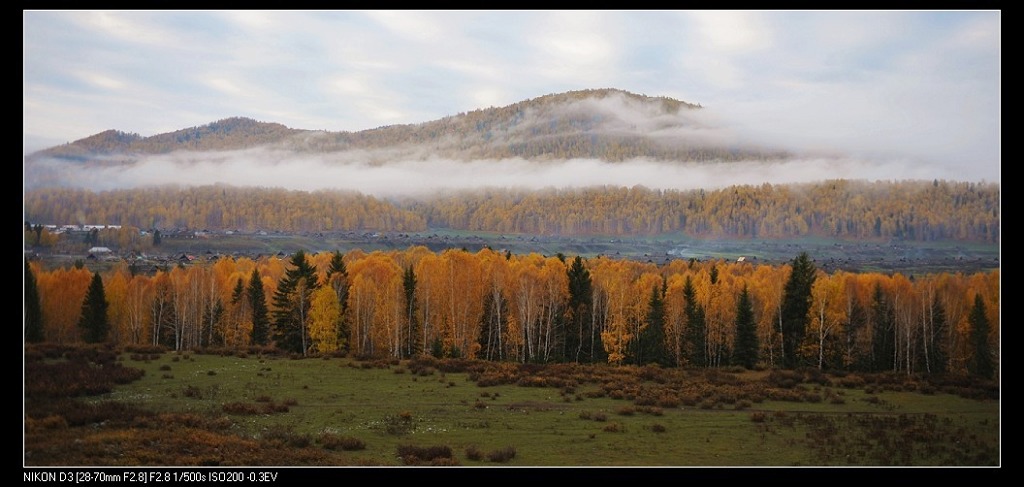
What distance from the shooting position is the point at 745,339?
3525 cm

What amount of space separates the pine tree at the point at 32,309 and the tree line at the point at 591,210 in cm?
300

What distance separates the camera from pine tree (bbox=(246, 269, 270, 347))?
38.2 m

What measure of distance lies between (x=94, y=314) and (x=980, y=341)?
48.3m

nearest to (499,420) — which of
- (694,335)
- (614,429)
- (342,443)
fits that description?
(614,429)

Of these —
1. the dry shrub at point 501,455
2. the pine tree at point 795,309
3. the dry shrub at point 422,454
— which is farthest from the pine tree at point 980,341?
the dry shrub at point 422,454

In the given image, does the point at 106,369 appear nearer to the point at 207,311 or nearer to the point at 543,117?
the point at 207,311

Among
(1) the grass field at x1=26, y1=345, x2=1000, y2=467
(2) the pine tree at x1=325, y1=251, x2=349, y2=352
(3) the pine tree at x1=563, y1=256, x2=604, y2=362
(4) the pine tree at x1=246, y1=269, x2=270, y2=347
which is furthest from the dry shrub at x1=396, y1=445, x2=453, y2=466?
(4) the pine tree at x1=246, y1=269, x2=270, y2=347

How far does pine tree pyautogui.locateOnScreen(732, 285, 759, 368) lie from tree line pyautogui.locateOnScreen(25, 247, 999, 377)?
0.21ft

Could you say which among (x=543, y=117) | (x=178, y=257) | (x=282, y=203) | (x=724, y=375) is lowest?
(x=724, y=375)

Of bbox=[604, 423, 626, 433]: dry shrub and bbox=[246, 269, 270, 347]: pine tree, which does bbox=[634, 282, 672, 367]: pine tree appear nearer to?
bbox=[604, 423, 626, 433]: dry shrub

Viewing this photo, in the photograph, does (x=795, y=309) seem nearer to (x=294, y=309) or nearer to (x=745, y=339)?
(x=745, y=339)

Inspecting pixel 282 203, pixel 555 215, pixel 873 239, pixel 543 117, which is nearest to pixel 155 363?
pixel 282 203

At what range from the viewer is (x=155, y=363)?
1096 inches

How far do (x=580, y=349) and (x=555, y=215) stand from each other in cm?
3701
